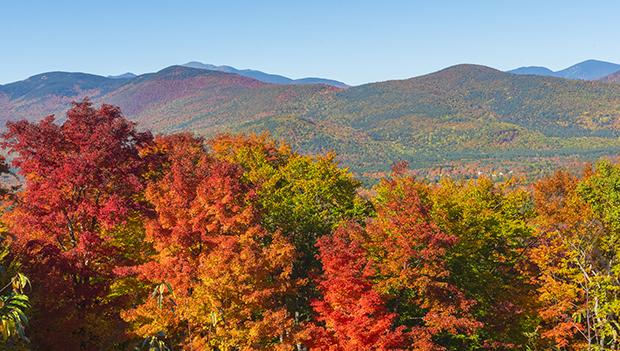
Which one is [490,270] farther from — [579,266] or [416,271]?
[579,266]

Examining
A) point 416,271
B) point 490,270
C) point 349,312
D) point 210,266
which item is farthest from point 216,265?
point 490,270

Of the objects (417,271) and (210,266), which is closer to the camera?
(210,266)

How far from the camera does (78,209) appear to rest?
2248 cm

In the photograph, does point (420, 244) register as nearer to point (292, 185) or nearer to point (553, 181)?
point (292, 185)

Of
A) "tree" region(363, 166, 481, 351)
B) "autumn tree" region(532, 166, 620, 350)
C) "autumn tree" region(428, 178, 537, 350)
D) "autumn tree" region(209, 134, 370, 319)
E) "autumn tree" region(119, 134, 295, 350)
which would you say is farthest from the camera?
"autumn tree" region(209, 134, 370, 319)

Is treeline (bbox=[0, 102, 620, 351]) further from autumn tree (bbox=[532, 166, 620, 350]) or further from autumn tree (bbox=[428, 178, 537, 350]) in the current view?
autumn tree (bbox=[532, 166, 620, 350])

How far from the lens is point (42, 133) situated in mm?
23266

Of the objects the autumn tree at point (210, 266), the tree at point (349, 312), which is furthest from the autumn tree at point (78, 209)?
the tree at point (349, 312)

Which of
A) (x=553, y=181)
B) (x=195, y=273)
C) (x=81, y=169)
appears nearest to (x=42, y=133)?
(x=81, y=169)

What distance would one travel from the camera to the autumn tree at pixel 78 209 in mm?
20938

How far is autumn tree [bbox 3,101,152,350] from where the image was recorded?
824 inches

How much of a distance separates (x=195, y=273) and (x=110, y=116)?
985 cm

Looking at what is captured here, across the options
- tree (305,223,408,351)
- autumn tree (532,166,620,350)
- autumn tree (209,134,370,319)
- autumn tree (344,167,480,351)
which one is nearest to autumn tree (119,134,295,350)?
tree (305,223,408,351)

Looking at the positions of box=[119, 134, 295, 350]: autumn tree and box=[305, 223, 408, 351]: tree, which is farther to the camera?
box=[305, 223, 408, 351]: tree
